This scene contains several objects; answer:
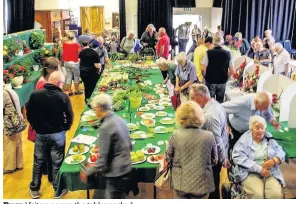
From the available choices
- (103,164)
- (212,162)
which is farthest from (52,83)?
(212,162)

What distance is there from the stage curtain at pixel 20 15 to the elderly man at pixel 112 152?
23.0 feet

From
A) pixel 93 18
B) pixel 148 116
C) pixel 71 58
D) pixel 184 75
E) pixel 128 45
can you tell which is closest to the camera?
pixel 148 116

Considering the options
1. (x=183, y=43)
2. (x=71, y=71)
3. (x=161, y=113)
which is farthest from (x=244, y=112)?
(x=183, y=43)

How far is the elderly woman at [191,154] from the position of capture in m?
2.50

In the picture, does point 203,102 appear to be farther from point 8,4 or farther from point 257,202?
point 8,4

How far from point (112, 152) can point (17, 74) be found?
3.98 metres

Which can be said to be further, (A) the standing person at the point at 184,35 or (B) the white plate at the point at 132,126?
(A) the standing person at the point at 184,35

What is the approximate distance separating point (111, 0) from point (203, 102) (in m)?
11.6

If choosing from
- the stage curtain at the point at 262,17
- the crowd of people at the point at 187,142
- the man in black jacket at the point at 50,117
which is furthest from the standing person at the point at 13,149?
the stage curtain at the point at 262,17

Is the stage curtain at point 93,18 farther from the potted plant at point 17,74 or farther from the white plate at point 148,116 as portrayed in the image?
A: the white plate at point 148,116

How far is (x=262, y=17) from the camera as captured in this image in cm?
962

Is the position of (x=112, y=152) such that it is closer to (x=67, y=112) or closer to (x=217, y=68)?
(x=67, y=112)

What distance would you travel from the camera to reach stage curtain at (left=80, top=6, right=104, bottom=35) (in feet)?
44.5

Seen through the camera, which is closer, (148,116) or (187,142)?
(187,142)
